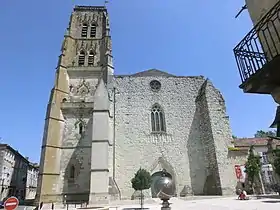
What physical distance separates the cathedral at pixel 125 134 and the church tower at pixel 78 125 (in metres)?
0.07

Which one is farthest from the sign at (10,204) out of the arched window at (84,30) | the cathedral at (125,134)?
the arched window at (84,30)

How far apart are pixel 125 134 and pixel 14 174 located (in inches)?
1020

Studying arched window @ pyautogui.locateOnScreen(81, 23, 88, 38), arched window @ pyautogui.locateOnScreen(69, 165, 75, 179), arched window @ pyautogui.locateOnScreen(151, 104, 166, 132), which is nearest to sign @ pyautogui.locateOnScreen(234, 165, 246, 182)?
arched window @ pyautogui.locateOnScreen(151, 104, 166, 132)

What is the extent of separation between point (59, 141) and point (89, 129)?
281cm

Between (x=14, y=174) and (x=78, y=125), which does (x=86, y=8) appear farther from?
(x=14, y=174)

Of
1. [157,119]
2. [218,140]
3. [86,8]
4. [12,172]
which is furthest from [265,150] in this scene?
[12,172]

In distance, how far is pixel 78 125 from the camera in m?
20.9

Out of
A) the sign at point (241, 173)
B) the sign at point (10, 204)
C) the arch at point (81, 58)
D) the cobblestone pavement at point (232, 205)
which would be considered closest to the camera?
the sign at point (10, 204)

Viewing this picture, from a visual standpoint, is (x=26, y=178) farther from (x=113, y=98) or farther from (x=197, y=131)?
(x=197, y=131)

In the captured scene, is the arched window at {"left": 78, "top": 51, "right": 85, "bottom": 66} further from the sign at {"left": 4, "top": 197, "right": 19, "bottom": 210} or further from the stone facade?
the sign at {"left": 4, "top": 197, "right": 19, "bottom": 210}

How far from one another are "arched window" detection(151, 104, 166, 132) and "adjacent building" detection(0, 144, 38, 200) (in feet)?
74.7

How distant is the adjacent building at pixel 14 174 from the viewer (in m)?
30.9

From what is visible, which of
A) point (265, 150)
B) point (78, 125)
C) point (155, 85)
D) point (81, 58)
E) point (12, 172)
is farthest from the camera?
point (12, 172)

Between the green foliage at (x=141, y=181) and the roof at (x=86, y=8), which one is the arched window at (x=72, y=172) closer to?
the green foliage at (x=141, y=181)
